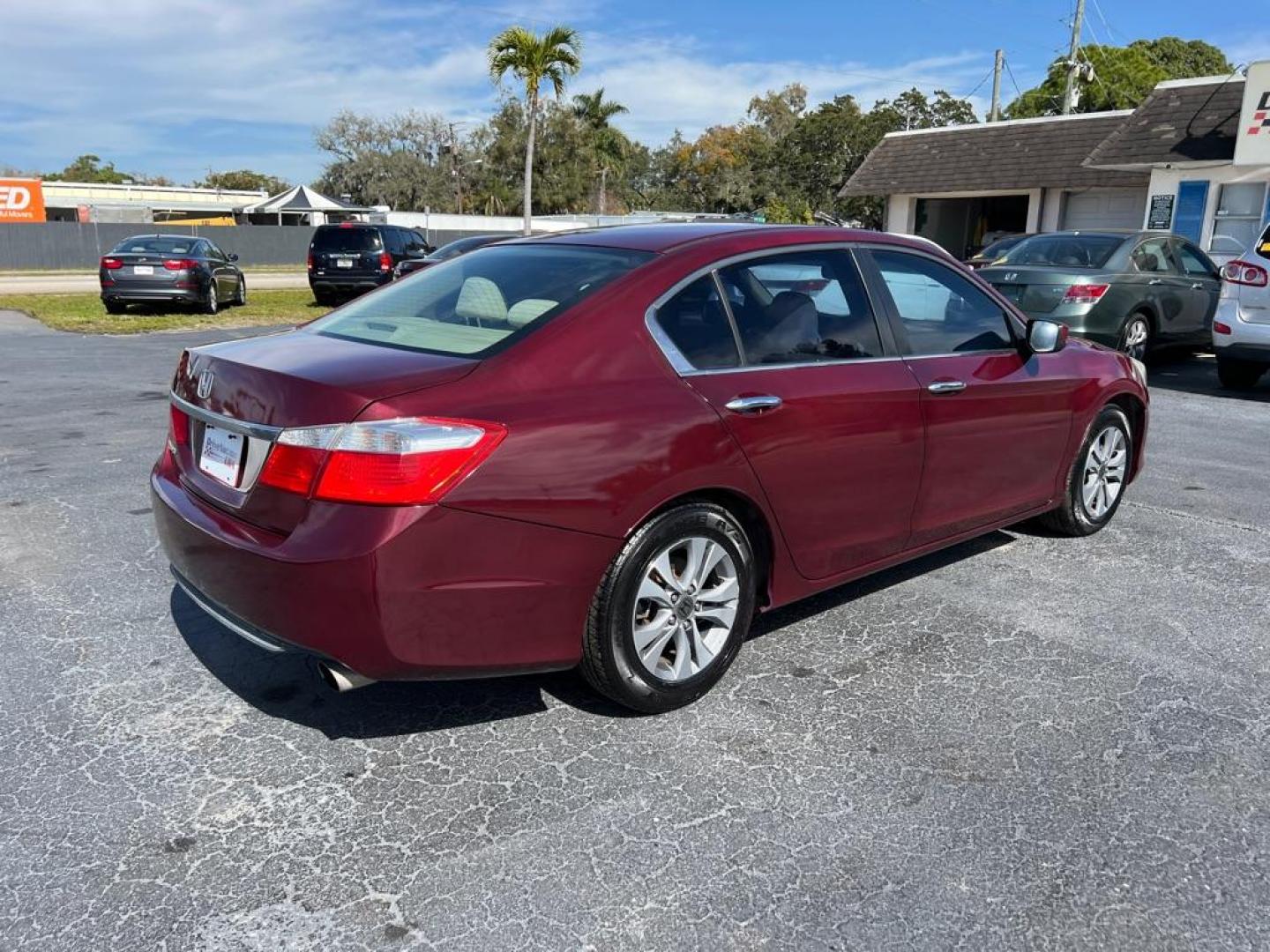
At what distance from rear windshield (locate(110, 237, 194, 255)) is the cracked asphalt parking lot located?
14222 mm

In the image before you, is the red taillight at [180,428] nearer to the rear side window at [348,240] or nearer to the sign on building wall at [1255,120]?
the rear side window at [348,240]

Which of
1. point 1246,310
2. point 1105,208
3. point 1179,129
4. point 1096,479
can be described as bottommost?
point 1096,479

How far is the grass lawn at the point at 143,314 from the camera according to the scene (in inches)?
614

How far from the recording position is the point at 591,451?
121 inches

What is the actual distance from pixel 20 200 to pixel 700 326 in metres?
47.1

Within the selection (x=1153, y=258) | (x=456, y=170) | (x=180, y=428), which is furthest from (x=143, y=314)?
(x=456, y=170)

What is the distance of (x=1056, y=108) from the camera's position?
52375 millimetres

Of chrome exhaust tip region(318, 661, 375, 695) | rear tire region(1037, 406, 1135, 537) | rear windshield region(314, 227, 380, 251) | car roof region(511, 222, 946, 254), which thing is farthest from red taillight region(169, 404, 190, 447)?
rear windshield region(314, 227, 380, 251)

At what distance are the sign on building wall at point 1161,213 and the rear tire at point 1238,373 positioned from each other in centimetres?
1048

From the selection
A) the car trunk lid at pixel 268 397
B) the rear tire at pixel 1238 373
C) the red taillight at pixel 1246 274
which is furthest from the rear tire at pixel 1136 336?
the car trunk lid at pixel 268 397

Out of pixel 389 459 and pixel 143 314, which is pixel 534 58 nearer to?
pixel 143 314

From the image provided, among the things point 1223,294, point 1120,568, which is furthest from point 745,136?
point 1120,568

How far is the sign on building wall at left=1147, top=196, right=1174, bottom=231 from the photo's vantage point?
20.0 m

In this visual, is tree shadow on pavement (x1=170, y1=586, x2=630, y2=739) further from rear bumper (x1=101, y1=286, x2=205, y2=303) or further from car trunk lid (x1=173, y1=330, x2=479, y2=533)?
rear bumper (x1=101, y1=286, x2=205, y2=303)
